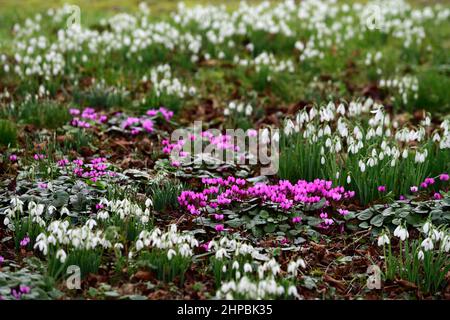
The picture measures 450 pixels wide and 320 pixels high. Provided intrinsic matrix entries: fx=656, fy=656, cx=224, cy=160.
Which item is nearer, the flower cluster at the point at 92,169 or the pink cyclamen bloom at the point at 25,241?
the pink cyclamen bloom at the point at 25,241

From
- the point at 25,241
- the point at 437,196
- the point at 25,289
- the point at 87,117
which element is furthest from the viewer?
the point at 87,117

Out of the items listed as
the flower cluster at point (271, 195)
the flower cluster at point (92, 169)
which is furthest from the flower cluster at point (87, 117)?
the flower cluster at point (271, 195)

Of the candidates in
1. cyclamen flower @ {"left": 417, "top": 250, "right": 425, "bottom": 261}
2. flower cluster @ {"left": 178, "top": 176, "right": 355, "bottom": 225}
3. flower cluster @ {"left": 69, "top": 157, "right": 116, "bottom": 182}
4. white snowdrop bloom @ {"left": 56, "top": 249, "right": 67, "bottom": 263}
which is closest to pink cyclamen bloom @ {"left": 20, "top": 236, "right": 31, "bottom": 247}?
white snowdrop bloom @ {"left": 56, "top": 249, "right": 67, "bottom": 263}

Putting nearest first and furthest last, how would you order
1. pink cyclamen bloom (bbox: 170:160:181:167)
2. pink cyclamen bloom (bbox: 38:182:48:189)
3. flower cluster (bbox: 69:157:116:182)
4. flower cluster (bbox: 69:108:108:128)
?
pink cyclamen bloom (bbox: 38:182:48:189) < flower cluster (bbox: 69:157:116:182) < pink cyclamen bloom (bbox: 170:160:181:167) < flower cluster (bbox: 69:108:108:128)

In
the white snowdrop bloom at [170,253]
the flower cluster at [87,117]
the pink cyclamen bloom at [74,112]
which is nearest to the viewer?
the white snowdrop bloom at [170,253]

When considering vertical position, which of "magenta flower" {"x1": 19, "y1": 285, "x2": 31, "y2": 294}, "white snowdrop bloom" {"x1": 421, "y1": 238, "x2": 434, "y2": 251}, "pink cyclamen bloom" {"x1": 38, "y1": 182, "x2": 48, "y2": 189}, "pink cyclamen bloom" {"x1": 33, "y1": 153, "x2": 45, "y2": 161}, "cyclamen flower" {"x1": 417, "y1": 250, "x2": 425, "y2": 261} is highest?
"pink cyclamen bloom" {"x1": 33, "y1": 153, "x2": 45, "y2": 161}

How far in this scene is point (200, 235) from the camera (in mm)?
4559

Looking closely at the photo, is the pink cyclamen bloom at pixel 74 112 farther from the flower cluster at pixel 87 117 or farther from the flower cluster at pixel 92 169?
the flower cluster at pixel 92 169

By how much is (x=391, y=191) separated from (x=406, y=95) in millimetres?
2624

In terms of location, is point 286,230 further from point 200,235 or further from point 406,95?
point 406,95

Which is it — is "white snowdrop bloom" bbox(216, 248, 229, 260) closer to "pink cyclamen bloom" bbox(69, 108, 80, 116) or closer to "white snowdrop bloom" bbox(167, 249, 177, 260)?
"white snowdrop bloom" bbox(167, 249, 177, 260)

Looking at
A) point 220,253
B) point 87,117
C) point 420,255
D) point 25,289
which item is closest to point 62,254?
point 25,289

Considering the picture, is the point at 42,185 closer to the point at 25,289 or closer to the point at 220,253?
the point at 25,289
